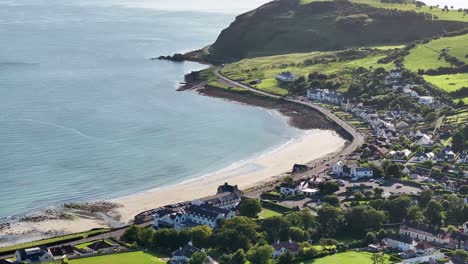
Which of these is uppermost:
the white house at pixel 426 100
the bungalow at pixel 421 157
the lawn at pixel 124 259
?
the white house at pixel 426 100

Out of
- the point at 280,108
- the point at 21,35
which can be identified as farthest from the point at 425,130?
the point at 21,35

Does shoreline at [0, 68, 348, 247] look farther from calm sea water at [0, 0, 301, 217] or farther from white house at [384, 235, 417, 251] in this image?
white house at [384, 235, 417, 251]

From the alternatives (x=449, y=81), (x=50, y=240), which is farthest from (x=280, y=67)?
(x=50, y=240)

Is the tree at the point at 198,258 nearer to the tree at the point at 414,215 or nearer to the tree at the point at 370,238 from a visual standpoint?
the tree at the point at 370,238

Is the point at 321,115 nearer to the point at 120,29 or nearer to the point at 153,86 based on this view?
the point at 153,86

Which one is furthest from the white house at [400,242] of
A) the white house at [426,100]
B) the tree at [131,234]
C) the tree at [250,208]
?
the white house at [426,100]

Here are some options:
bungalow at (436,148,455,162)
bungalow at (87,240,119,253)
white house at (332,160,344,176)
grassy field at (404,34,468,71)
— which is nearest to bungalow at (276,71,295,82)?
grassy field at (404,34,468,71)

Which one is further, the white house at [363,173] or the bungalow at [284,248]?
the white house at [363,173]
